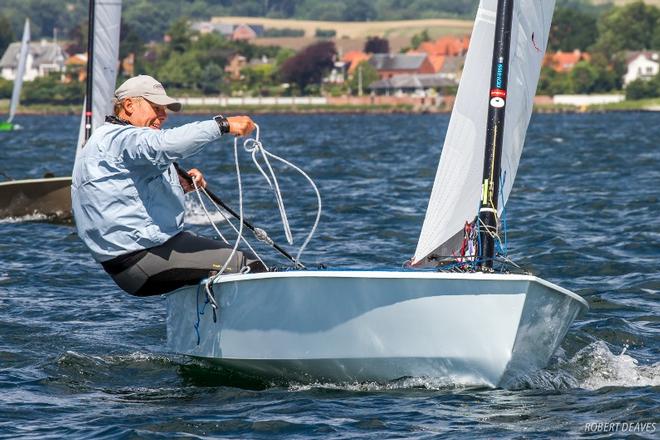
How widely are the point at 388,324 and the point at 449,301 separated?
0.43m

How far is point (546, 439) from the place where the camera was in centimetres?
786

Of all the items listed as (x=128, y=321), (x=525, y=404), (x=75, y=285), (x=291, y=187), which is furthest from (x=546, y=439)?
(x=291, y=187)

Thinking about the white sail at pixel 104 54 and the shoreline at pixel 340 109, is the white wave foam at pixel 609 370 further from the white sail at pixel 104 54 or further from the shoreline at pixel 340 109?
the shoreline at pixel 340 109

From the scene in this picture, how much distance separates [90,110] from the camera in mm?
21172

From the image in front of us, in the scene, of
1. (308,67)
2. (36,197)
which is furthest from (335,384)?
(308,67)

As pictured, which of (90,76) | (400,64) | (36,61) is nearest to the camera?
(90,76)

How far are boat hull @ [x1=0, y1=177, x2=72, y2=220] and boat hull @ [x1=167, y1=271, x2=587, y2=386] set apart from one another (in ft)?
36.8

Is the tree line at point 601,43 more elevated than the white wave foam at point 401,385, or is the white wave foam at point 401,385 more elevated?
the white wave foam at point 401,385

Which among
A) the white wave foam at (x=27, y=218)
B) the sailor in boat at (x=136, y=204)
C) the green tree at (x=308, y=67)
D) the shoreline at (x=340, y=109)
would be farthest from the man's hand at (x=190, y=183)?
the green tree at (x=308, y=67)

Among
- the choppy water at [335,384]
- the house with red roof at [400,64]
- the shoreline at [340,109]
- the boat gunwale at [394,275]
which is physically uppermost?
the boat gunwale at [394,275]

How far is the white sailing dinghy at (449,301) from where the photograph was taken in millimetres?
8422

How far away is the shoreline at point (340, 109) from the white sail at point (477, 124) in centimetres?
11836

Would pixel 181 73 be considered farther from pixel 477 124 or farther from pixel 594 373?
pixel 594 373

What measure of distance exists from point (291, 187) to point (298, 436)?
1915 centimetres
